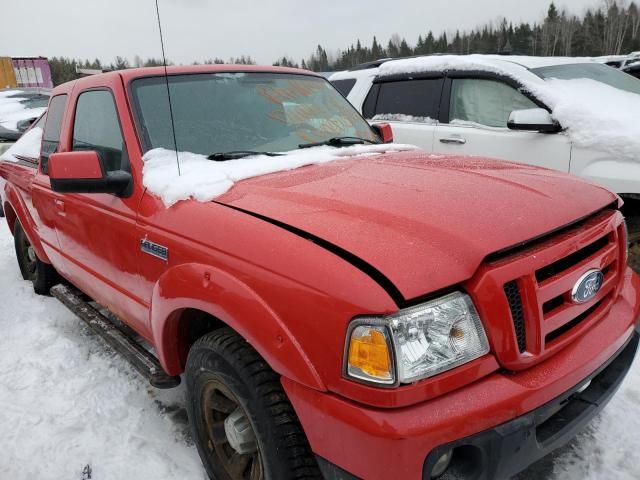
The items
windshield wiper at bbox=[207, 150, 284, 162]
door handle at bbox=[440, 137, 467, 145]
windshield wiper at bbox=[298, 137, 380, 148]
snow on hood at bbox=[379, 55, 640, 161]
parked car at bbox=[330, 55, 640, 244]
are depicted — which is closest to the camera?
windshield wiper at bbox=[207, 150, 284, 162]

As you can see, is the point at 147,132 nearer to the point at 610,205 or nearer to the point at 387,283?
the point at 387,283

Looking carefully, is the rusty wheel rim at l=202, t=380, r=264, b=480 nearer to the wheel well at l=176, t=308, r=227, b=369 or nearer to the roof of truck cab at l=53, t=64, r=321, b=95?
the wheel well at l=176, t=308, r=227, b=369

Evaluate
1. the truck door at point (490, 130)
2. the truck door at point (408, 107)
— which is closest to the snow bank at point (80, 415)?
the truck door at point (490, 130)

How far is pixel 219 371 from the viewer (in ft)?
6.18

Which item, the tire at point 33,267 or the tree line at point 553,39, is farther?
the tree line at point 553,39

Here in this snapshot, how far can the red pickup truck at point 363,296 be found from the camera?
1.44 m

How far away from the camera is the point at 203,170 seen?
2258 mm

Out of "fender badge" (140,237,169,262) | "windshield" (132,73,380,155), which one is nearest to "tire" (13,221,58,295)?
"windshield" (132,73,380,155)

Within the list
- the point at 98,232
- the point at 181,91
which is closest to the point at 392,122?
the point at 181,91

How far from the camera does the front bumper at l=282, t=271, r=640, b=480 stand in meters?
1.38

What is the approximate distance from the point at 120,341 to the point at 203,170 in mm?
1342

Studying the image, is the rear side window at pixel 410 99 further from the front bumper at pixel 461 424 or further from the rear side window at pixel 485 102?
the front bumper at pixel 461 424

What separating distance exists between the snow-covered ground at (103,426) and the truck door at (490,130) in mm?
1870

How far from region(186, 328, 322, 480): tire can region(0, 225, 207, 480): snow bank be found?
267mm
